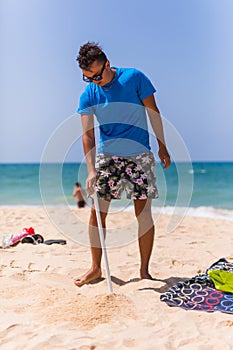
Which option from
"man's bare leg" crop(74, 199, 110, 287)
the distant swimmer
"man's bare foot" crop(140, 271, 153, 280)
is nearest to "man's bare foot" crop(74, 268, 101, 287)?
"man's bare leg" crop(74, 199, 110, 287)

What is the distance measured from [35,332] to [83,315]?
0.32 m

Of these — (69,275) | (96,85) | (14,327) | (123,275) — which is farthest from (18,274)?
(96,85)

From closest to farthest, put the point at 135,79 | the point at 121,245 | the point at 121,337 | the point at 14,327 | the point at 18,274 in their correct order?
the point at 121,337 → the point at 14,327 → the point at 135,79 → the point at 18,274 → the point at 121,245

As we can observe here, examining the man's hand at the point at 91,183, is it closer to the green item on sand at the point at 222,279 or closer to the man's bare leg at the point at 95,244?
the man's bare leg at the point at 95,244

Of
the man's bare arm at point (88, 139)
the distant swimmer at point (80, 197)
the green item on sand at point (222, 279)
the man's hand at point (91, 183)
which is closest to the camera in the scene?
the green item on sand at point (222, 279)

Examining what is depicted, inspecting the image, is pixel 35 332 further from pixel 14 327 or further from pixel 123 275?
pixel 123 275

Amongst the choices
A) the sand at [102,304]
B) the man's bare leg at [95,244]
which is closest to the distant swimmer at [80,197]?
the sand at [102,304]

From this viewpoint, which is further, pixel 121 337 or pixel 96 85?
pixel 96 85

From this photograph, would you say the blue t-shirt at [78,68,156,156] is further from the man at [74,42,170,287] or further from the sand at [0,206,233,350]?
the sand at [0,206,233,350]

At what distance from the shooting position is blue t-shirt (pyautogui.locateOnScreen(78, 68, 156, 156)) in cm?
314

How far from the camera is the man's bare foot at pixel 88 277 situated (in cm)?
329

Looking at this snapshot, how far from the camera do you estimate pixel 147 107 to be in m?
3.19

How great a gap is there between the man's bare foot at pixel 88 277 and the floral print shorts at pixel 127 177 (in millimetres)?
607

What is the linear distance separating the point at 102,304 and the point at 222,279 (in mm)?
989
